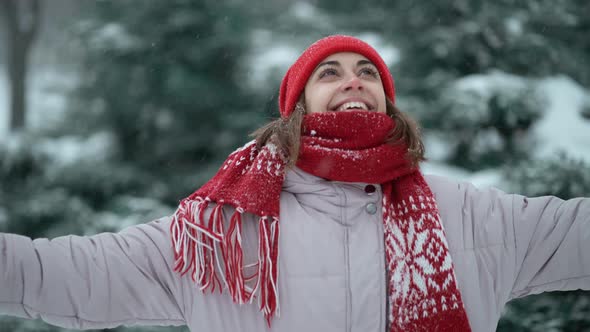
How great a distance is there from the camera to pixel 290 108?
1.78 m

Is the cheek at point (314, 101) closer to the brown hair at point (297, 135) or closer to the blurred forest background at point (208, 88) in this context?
the brown hair at point (297, 135)

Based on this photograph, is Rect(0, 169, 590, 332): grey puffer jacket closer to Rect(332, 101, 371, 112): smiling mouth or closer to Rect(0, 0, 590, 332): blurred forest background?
Rect(332, 101, 371, 112): smiling mouth

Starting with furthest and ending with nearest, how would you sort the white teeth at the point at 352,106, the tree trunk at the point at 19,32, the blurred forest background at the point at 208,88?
the tree trunk at the point at 19,32 → the blurred forest background at the point at 208,88 → the white teeth at the point at 352,106

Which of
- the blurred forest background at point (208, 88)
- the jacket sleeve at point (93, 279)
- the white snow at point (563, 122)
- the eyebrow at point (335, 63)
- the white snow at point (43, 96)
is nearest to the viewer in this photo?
the jacket sleeve at point (93, 279)

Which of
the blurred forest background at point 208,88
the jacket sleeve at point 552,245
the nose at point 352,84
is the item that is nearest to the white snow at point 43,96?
the blurred forest background at point 208,88

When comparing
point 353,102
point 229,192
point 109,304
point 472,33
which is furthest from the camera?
point 472,33

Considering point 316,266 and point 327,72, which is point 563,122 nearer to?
point 327,72

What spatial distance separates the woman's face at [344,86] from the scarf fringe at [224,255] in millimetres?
439

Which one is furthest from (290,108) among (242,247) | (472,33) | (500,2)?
(500,2)

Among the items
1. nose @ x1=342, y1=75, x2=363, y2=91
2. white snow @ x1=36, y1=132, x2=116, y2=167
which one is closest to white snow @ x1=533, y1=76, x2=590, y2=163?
nose @ x1=342, y1=75, x2=363, y2=91

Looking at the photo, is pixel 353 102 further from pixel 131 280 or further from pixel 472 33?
pixel 472 33

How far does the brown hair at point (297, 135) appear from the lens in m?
1.54

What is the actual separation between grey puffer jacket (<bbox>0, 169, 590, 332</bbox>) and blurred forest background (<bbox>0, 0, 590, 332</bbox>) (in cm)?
295

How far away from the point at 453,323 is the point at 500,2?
425cm
